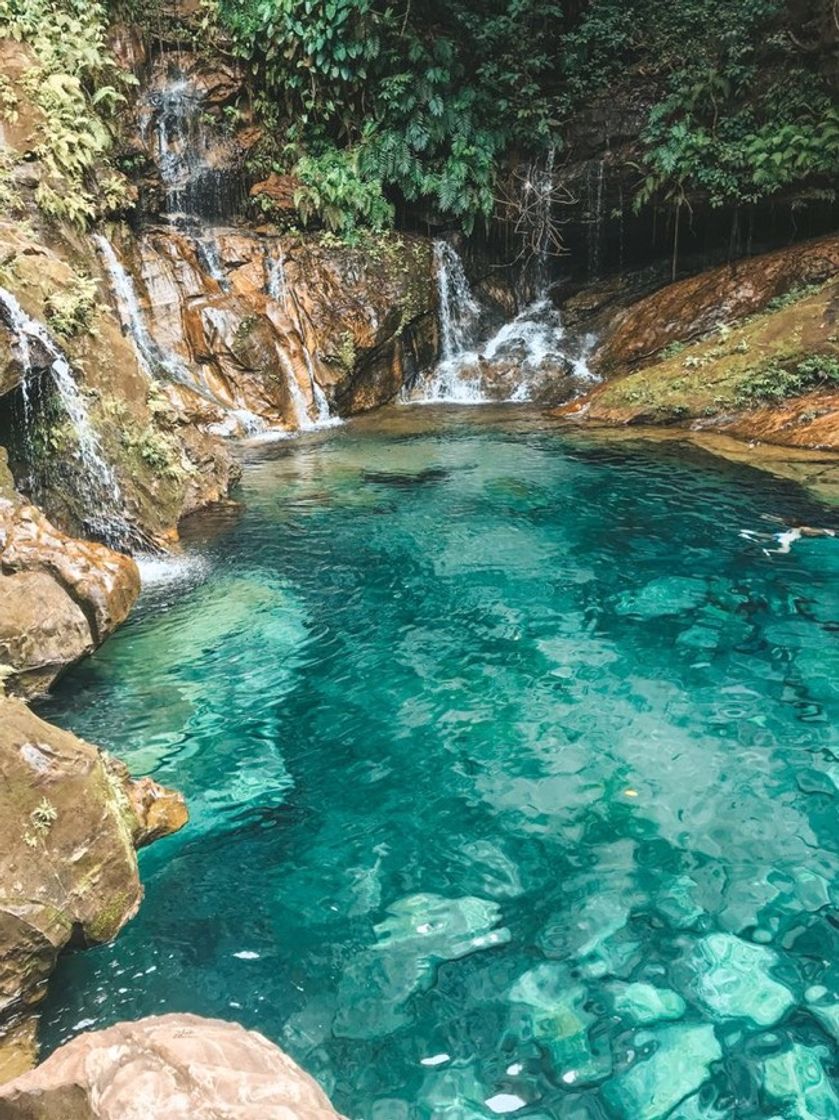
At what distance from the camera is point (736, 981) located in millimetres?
2893

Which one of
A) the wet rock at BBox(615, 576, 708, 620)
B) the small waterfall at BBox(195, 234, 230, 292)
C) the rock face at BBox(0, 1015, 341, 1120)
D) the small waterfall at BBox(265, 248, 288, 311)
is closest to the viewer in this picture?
the rock face at BBox(0, 1015, 341, 1120)

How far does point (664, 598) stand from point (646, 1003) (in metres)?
3.93

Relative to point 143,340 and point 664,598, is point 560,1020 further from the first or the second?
point 143,340

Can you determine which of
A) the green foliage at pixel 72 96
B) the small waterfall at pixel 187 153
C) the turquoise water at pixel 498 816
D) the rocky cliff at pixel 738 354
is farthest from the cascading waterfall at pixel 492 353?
the turquoise water at pixel 498 816

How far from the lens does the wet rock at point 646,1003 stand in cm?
276

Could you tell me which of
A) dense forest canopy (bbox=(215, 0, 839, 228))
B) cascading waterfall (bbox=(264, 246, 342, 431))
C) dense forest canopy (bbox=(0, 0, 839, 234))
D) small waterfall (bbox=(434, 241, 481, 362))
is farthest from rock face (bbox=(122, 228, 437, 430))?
dense forest canopy (bbox=(215, 0, 839, 228))

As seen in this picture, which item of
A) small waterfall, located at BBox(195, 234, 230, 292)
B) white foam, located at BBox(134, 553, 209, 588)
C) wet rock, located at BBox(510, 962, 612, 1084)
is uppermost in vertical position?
small waterfall, located at BBox(195, 234, 230, 292)

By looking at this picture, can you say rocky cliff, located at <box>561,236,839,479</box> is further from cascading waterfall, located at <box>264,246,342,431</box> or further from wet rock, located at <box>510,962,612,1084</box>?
wet rock, located at <box>510,962,612,1084</box>

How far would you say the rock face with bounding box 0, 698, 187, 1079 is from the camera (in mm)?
2635

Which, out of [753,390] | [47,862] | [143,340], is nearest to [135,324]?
[143,340]

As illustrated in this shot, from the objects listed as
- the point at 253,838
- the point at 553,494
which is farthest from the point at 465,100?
the point at 253,838

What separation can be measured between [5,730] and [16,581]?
6.96 ft

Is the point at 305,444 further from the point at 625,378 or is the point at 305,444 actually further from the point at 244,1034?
the point at 244,1034

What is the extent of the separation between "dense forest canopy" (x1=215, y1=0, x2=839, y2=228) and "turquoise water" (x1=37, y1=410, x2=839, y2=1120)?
36.4 feet
